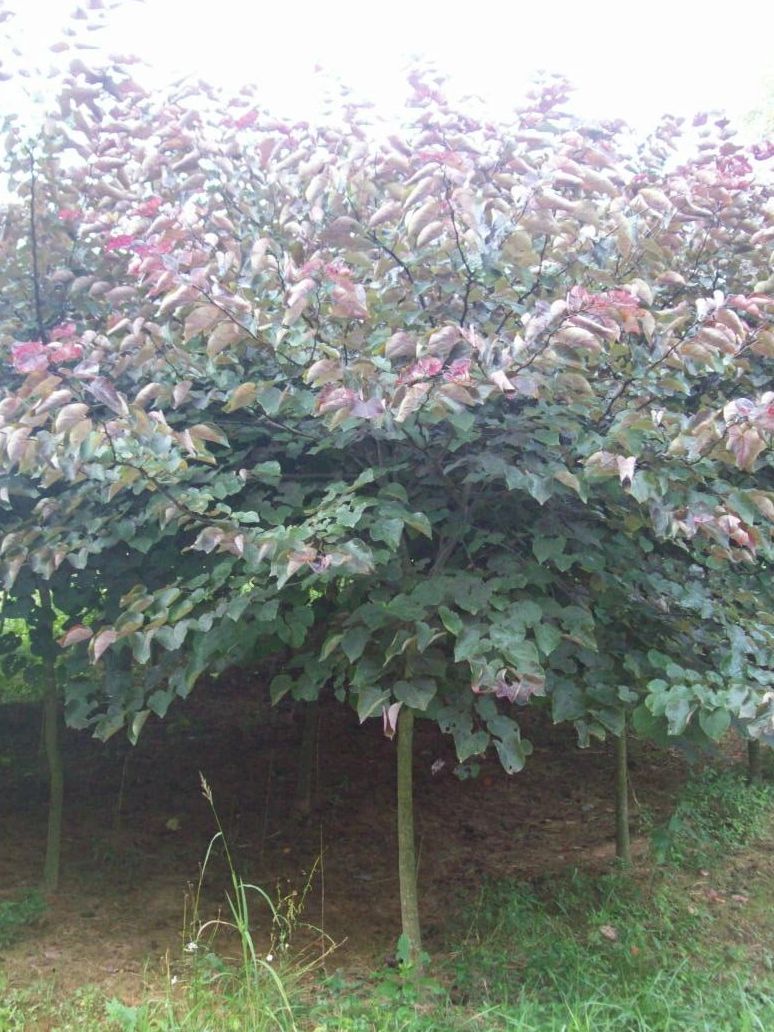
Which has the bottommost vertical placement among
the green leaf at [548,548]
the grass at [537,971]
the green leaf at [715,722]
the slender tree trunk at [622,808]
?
the grass at [537,971]

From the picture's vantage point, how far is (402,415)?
221 cm

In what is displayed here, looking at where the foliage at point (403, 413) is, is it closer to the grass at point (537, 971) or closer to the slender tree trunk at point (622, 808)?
the grass at point (537, 971)

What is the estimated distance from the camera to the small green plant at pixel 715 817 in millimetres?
4613

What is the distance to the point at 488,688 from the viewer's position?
2361 millimetres

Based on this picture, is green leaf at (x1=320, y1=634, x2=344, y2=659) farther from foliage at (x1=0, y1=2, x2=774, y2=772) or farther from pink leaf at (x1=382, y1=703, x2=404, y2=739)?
pink leaf at (x1=382, y1=703, x2=404, y2=739)

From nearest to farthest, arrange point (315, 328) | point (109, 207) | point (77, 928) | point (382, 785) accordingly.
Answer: point (315, 328), point (109, 207), point (77, 928), point (382, 785)

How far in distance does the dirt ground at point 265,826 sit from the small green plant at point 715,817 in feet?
0.67

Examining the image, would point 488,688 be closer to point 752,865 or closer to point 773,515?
point 773,515

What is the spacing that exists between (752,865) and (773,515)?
2981mm

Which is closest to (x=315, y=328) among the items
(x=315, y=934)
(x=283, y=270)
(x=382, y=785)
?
(x=283, y=270)

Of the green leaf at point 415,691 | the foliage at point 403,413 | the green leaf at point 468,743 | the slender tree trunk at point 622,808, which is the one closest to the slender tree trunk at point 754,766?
the slender tree trunk at point 622,808

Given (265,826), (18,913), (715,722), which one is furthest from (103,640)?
(265,826)

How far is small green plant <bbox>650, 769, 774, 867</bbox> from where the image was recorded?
15.1ft

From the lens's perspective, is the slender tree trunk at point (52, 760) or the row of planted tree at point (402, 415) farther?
the slender tree trunk at point (52, 760)
